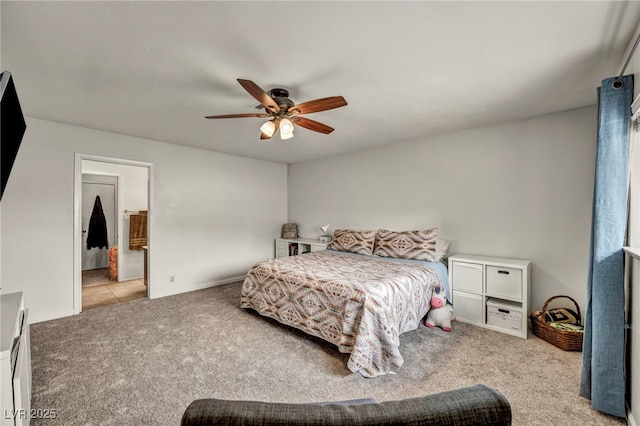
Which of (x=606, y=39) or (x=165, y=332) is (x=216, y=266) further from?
(x=606, y=39)

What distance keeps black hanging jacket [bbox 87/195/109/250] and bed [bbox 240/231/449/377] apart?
4609 mm

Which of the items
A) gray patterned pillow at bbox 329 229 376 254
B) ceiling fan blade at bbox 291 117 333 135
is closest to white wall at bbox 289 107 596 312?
gray patterned pillow at bbox 329 229 376 254

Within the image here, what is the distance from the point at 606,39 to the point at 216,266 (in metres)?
5.08

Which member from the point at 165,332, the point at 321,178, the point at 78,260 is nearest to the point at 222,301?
the point at 165,332

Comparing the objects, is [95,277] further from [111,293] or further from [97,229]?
[111,293]

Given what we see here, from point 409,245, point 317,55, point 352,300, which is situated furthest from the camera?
point 409,245

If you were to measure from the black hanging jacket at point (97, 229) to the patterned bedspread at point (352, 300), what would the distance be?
4.63 metres

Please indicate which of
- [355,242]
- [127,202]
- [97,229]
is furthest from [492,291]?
[97,229]

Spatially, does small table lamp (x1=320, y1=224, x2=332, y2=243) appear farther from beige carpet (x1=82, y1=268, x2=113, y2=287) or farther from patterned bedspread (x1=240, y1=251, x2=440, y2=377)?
beige carpet (x1=82, y1=268, x2=113, y2=287)

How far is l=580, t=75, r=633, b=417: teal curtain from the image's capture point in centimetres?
169

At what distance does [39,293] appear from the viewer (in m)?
3.12

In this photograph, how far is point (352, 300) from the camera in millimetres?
2359

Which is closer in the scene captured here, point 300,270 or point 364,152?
point 300,270

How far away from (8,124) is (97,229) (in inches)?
226
